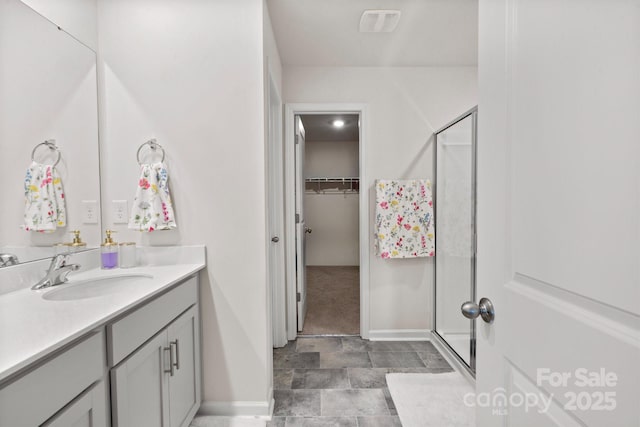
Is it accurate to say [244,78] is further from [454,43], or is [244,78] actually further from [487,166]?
[454,43]

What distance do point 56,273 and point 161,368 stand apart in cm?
61

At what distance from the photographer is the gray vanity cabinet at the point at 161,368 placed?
41.4 inches

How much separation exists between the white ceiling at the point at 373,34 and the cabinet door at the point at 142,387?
204 cm

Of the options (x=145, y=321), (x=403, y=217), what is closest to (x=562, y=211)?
(x=145, y=321)

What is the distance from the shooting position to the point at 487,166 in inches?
31.1

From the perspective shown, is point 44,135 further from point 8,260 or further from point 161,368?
point 161,368

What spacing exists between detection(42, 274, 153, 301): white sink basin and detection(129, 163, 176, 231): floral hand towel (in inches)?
11.0

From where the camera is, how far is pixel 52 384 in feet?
2.55

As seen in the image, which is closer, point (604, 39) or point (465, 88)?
point (604, 39)

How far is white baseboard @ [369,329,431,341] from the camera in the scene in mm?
2695

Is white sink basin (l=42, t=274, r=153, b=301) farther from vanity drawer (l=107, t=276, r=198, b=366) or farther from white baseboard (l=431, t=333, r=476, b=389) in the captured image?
white baseboard (l=431, t=333, r=476, b=389)

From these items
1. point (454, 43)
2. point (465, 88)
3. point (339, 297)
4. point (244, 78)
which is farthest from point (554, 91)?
point (339, 297)

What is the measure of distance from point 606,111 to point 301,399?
2014 mm

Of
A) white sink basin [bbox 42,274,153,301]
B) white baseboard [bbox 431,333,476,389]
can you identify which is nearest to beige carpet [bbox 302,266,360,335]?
white baseboard [bbox 431,333,476,389]
